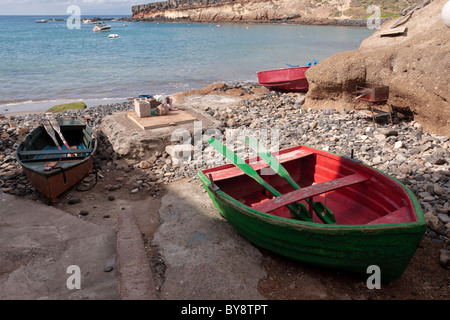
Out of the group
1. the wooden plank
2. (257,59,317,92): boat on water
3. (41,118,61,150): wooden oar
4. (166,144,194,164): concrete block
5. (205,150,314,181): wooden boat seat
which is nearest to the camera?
(205,150,314,181): wooden boat seat

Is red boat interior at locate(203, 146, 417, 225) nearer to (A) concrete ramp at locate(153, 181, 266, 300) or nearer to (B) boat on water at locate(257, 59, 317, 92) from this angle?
(A) concrete ramp at locate(153, 181, 266, 300)

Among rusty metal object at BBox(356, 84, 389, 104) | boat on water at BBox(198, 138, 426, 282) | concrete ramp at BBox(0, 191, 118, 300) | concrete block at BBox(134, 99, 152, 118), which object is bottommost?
concrete ramp at BBox(0, 191, 118, 300)

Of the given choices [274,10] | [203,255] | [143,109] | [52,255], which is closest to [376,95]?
[143,109]

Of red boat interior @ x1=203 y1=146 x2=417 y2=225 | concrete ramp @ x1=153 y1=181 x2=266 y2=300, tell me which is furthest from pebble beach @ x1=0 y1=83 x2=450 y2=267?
concrete ramp @ x1=153 y1=181 x2=266 y2=300

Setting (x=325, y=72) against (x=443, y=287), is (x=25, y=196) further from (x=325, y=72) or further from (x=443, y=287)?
(x=325, y=72)

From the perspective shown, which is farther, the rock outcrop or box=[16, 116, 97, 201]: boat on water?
the rock outcrop

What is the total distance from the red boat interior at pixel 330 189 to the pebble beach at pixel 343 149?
523 millimetres

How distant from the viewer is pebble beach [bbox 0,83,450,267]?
17.4 feet

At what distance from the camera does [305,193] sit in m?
4.35

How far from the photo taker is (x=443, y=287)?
12.1 feet

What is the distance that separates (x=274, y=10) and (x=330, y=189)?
287 ft

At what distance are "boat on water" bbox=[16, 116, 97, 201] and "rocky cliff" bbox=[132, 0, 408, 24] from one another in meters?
66.1

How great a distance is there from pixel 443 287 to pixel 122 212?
15.3 feet

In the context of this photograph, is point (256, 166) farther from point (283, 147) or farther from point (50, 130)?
point (50, 130)
